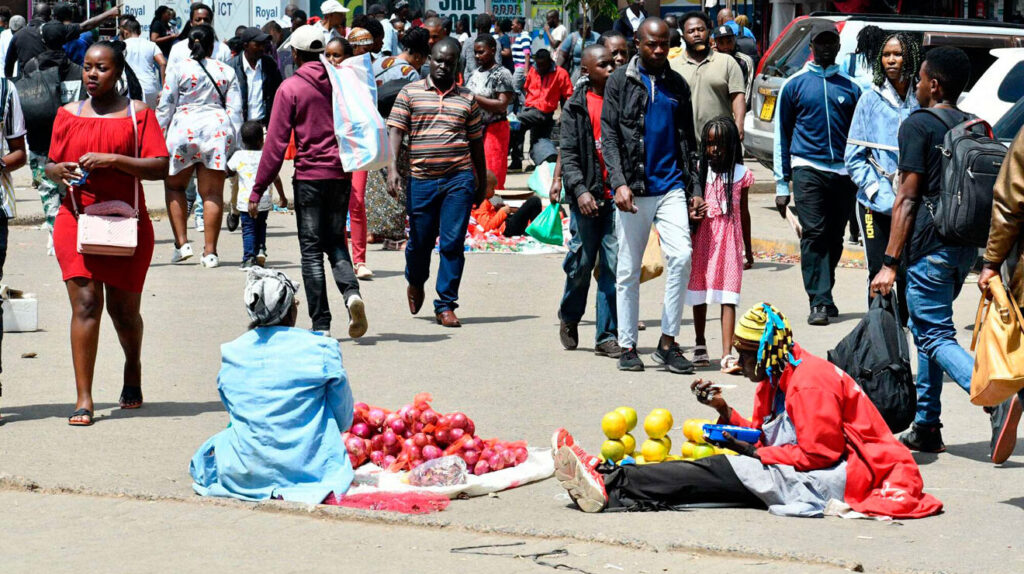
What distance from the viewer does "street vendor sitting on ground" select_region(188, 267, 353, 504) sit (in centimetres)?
602

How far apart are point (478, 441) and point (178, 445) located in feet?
4.90

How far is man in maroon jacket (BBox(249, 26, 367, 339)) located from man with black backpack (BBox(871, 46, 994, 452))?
3.75 m

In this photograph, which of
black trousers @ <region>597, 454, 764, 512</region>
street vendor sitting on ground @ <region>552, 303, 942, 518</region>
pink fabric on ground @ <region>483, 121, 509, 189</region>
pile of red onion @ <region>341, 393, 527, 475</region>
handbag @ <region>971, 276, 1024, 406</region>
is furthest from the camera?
pink fabric on ground @ <region>483, 121, 509, 189</region>

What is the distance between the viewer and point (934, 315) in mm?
6930

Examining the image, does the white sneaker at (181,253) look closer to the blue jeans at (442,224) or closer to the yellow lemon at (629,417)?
the blue jeans at (442,224)

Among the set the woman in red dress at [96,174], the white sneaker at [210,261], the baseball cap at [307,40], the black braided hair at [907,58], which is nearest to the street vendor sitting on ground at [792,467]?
the woman in red dress at [96,174]

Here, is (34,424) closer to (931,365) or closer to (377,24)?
(931,365)

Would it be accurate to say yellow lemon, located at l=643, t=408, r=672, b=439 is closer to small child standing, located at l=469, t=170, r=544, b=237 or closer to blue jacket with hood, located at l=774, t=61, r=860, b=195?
blue jacket with hood, located at l=774, t=61, r=860, b=195

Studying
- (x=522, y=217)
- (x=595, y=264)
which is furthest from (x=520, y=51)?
(x=595, y=264)

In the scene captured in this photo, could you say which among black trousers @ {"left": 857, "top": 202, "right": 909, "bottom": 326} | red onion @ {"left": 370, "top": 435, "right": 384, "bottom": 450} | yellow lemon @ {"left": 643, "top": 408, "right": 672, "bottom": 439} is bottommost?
red onion @ {"left": 370, "top": 435, "right": 384, "bottom": 450}

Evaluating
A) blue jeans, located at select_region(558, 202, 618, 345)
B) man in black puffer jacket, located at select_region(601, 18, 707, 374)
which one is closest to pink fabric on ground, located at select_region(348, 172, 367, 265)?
blue jeans, located at select_region(558, 202, 618, 345)

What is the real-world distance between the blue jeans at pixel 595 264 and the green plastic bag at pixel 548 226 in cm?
241

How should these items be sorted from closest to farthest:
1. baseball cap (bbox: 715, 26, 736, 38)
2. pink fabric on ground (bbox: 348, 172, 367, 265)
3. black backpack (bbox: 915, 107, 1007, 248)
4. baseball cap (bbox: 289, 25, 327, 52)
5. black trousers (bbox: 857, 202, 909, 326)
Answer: black backpack (bbox: 915, 107, 1007, 248)
black trousers (bbox: 857, 202, 909, 326)
baseball cap (bbox: 289, 25, 327, 52)
pink fabric on ground (bbox: 348, 172, 367, 265)
baseball cap (bbox: 715, 26, 736, 38)

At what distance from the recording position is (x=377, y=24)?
649 inches
